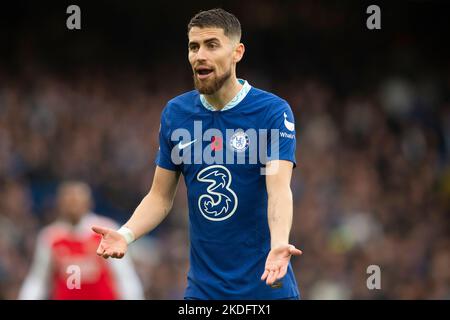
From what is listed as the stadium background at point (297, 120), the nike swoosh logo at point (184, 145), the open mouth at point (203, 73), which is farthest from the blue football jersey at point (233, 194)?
the stadium background at point (297, 120)

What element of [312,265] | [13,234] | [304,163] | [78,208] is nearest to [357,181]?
[304,163]

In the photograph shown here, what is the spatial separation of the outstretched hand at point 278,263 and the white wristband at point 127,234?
0.93m

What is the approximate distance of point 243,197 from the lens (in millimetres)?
5395

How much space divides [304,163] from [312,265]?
200 cm

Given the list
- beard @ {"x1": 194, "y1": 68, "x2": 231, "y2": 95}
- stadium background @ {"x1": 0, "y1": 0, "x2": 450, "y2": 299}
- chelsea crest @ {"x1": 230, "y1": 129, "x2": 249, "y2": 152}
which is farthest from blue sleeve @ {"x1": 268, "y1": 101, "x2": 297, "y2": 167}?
stadium background @ {"x1": 0, "y1": 0, "x2": 450, "y2": 299}

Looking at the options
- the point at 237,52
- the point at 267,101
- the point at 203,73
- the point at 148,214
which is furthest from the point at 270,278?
the point at 237,52

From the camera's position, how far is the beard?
216 inches

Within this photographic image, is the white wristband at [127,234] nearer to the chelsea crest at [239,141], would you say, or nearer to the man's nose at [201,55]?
the chelsea crest at [239,141]

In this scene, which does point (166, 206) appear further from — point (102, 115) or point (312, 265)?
point (102, 115)

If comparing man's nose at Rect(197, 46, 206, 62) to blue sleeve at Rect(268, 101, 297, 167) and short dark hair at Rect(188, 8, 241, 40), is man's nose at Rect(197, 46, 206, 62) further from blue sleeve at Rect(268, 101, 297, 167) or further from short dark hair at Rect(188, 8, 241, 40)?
blue sleeve at Rect(268, 101, 297, 167)

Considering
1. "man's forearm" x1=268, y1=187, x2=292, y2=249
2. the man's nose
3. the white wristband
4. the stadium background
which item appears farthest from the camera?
the stadium background

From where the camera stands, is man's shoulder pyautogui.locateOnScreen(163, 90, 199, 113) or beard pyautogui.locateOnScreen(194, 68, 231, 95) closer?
beard pyautogui.locateOnScreen(194, 68, 231, 95)

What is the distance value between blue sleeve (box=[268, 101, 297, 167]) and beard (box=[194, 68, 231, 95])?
0.35 meters

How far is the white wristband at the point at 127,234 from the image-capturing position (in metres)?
5.35
